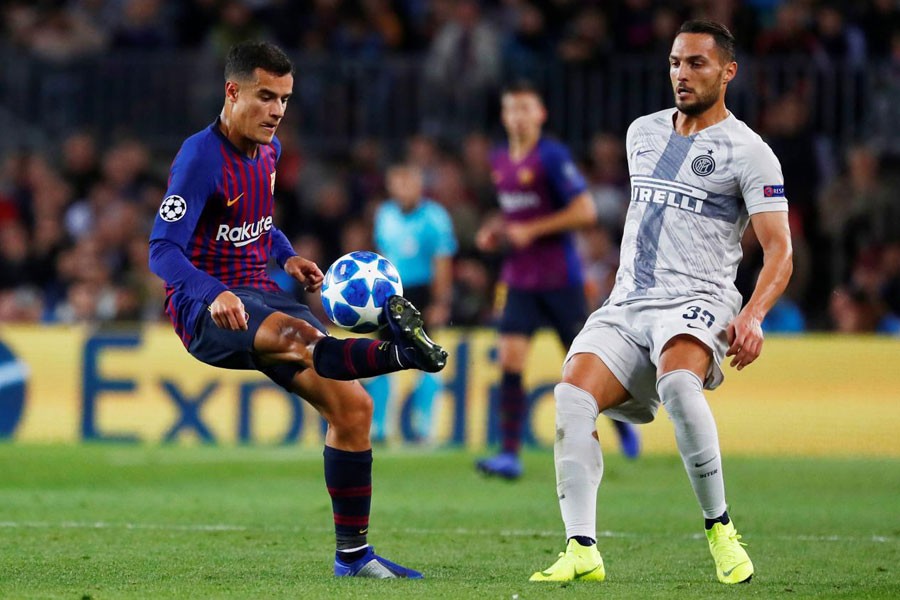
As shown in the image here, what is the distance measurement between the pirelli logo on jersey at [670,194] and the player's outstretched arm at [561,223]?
3.93 meters

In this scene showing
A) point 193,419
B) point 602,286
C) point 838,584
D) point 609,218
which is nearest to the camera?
point 838,584

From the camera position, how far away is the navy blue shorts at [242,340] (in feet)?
18.9

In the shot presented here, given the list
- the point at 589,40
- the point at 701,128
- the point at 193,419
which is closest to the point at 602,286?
the point at 589,40

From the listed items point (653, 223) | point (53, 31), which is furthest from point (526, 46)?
point (653, 223)

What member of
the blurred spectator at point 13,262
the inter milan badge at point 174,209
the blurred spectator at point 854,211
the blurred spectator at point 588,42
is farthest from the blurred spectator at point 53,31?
the inter milan badge at point 174,209

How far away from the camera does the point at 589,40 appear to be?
50.2ft

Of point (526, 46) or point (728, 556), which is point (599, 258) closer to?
point (526, 46)

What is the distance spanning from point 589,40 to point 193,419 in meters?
5.80

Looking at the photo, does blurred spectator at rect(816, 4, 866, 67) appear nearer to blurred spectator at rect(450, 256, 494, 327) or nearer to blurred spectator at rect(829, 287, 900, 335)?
blurred spectator at rect(829, 287, 900, 335)

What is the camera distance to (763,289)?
5.71 meters

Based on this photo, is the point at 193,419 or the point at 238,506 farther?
the point at 193,419

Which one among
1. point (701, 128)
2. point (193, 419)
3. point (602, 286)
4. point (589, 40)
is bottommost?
point (193, 419)

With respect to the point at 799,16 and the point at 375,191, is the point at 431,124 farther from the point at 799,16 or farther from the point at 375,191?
the point at 799,16

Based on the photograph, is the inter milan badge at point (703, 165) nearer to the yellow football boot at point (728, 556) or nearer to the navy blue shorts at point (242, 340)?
the yellow football boot at point (728, 556)
